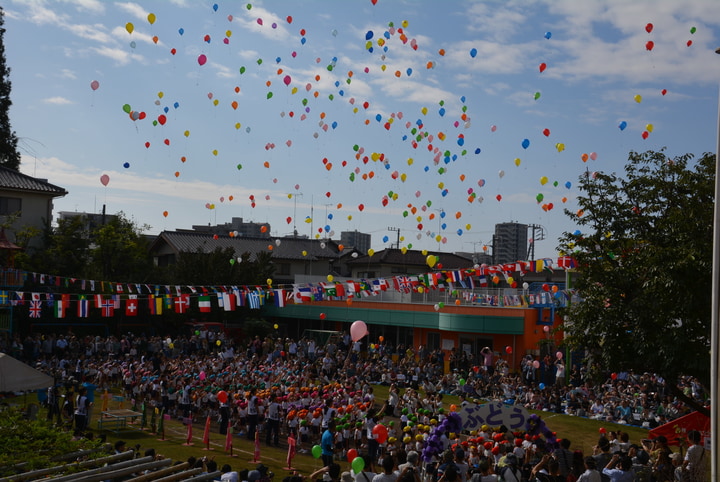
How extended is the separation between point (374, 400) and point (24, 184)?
29.6m

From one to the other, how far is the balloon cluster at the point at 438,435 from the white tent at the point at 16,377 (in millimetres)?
9387

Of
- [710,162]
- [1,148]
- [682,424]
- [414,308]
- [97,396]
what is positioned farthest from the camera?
[1,148]

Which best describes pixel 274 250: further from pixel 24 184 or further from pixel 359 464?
pixel 359 464

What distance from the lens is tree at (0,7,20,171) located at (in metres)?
42.8

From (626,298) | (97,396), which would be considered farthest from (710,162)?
(97,396)

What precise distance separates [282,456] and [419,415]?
3741mm

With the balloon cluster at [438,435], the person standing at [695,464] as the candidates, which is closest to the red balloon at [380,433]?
the balloon cluster at [438,435]

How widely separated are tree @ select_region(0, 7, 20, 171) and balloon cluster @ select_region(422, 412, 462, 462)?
39.5m

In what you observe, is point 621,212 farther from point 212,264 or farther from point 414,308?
point 212,264

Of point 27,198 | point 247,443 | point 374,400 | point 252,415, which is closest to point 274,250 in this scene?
point 27,198

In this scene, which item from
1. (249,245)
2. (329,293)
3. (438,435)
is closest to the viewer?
(438,435)

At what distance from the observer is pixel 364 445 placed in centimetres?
1733

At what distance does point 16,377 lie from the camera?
15805 millimetres

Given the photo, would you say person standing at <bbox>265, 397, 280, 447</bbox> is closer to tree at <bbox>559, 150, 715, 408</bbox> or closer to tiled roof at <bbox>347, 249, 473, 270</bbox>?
tree at <bbox>559, 150, 715, 408</bbox>
